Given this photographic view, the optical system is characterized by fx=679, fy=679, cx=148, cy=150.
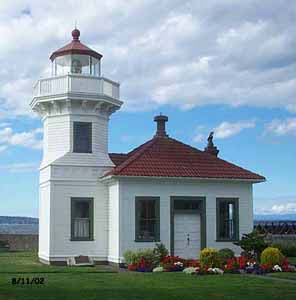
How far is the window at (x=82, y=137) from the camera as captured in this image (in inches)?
1092

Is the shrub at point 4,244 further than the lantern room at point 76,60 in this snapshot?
Yes

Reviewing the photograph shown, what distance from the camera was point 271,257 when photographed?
77.7ft

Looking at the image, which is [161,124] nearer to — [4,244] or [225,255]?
[225,255]

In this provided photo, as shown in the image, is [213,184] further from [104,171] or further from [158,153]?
[104,171]

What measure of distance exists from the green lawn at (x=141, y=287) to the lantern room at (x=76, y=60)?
9800mm

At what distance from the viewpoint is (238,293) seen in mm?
16203

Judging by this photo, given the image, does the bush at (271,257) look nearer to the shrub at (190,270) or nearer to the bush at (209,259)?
the bush at (209,259)

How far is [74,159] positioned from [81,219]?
2.44 meters

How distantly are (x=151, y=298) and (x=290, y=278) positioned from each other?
6.75 meters

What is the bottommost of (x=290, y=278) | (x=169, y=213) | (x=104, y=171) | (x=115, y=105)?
(x=290, y=278)

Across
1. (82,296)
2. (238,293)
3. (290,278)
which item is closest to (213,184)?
(290,278)

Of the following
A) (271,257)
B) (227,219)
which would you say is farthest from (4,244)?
(271,257)

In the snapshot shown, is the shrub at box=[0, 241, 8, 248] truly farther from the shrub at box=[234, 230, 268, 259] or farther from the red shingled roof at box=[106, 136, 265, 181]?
the shrub at box=[234, 230, 268, 259]

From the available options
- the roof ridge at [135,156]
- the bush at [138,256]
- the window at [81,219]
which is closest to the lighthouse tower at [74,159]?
the window at [81,219]
